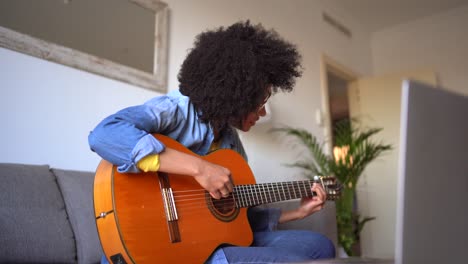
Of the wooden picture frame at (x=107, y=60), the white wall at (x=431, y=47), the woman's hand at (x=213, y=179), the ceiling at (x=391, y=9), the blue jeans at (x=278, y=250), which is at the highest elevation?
the ceiling at (x=391, y=9)

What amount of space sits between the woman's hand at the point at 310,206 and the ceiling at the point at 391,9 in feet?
10.1

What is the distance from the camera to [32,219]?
1205mm

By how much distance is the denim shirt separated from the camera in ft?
3.08

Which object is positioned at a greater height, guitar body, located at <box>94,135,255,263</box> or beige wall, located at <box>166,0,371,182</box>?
beige wall, located at <box>166,0,371,182</box>

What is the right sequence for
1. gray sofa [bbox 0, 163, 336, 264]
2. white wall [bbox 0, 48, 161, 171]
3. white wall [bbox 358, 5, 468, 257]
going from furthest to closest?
white wall [bbox 358, 5, 468, 257] < white wall [bbox 0, 48, 161, 171] < gray sofa [bbox 0, 163, 336, 264]

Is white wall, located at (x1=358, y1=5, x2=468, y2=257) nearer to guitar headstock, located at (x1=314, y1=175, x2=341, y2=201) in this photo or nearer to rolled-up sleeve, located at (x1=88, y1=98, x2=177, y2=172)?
guitar headstock, located at (x1=314, y1=175, x2=341, y2=201)

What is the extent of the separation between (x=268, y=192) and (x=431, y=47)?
3.86 meters

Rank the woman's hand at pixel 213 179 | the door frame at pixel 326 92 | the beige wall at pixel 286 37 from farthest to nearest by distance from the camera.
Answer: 1. the door frame at pixel 326 92
2. the beige wall at pixel 286 37
3. the woman's hand at pixel 213 179

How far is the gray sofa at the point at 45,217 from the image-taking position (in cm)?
114

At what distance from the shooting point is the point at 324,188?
5.06 feet

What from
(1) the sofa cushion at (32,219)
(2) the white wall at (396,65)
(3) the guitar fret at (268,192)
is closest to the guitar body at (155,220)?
(3) the guitar fret at (268,192)

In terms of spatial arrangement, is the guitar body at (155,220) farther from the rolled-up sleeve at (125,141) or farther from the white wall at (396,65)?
the white wall at (396,65)

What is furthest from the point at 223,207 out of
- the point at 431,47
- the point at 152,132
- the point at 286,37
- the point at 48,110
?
the point at 431,47

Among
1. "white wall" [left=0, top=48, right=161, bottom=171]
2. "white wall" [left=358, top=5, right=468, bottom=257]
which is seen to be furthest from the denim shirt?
"white wall" [left=358, top=5, right=468, bottom=257]
